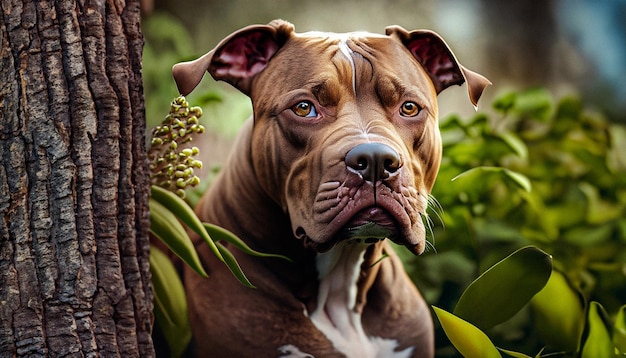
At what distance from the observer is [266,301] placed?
1.78m

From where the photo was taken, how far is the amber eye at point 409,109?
5.43 feet

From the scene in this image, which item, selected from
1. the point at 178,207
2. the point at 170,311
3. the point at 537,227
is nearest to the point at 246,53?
the point at 178,207

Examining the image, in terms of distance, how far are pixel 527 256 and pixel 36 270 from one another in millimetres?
1023

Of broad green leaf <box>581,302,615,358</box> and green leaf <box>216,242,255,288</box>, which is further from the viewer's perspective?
broad green leaf <box>581,302,615,358</box>

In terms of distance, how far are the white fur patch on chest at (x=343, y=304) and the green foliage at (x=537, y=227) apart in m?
0.22

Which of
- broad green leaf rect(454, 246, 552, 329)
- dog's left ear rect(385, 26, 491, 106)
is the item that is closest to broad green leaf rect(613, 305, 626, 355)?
broad green leaf rect(454, 246, 552, 329)

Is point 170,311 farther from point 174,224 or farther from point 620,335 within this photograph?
point 620,335

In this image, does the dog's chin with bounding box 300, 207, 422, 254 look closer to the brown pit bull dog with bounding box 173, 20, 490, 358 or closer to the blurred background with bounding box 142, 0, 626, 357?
the brown pit bull dog with bounding box 173, 20, 490, 358

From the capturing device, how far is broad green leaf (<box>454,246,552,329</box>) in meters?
1.72

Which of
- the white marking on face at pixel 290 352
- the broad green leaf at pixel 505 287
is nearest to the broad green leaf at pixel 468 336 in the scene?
the broad green leaf at pixel 505 287

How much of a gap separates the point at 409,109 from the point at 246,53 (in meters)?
0.39

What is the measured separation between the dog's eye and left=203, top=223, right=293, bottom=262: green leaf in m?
0.33

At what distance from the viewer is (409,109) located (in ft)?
5.44

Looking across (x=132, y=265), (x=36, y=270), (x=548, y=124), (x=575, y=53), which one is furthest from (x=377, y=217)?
(x=575, y=53)
